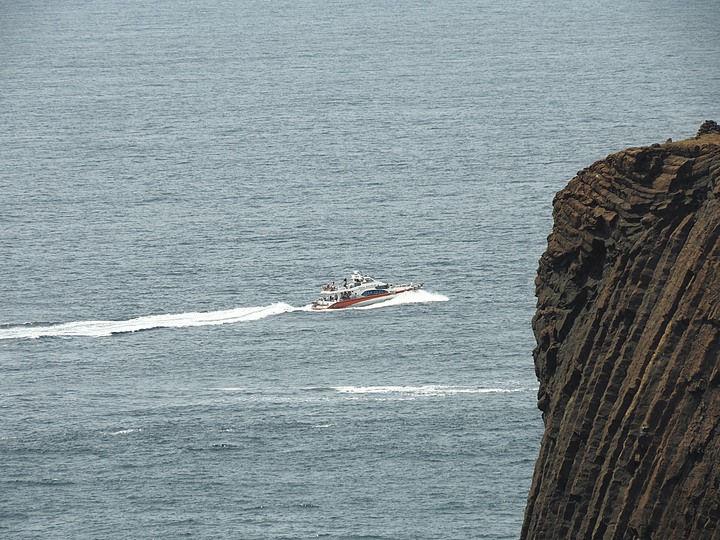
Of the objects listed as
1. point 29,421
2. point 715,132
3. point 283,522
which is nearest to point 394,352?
point 29,421

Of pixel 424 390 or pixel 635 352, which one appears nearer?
pixel 635 352

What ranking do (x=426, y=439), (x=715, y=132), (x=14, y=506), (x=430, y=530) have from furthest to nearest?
(x=426, y=439) < (x=14, y=506) < (x=430, y=530) < (x=715, y=132)

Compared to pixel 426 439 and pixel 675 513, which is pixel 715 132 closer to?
pixel 675 513

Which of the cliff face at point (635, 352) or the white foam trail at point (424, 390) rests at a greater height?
the cliff face at point (635, 352)

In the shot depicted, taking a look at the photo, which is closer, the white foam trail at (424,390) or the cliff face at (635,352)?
the cliff face at (635,352)

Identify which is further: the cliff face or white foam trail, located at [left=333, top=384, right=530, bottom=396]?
white foam trail, located at [left=333, top=384, right=530, bottom=396]

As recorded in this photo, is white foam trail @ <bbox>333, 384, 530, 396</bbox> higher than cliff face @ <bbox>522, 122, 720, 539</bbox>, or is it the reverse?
cliff face @ <bbox>522, 122, 720, 539</bbox>

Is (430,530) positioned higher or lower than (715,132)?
lower

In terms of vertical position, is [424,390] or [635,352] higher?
[635,352]
